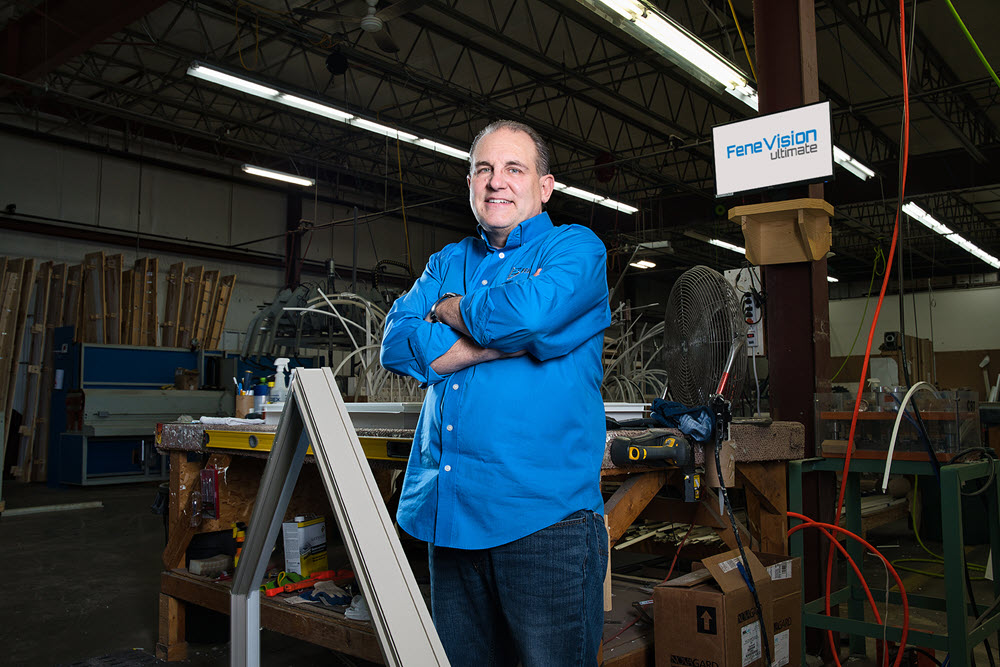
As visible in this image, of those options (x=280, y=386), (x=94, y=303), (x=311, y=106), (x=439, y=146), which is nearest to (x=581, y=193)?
(x=439, y=146)

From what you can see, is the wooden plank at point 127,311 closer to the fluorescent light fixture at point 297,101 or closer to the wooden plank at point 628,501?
the fluorescent light fixture at point 297,101

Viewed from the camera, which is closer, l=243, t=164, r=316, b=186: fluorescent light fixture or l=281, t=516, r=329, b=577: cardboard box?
l=281, t=516, r=329, b=577: cardboard box

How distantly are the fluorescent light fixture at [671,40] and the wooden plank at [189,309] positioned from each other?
24.2 feet

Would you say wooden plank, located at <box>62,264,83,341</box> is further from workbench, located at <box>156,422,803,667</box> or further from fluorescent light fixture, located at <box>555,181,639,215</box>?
workbench, located at <box>156,422,803,667</box>

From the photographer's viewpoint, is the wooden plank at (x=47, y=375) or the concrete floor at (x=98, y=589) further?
the wooden plank at (x=47, y=375)

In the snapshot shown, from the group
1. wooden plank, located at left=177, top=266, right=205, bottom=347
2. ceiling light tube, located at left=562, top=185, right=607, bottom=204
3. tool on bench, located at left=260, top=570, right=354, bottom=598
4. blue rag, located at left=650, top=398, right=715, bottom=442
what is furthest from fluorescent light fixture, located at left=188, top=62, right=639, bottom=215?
blue rag, located at left=650, top=398, right=715, bottom=442

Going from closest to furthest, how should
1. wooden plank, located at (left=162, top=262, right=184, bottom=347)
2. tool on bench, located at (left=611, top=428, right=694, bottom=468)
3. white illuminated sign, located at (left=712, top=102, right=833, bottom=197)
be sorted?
tool on bench, located at (left=611, top=428, right=694, bottom=468) → white illuminated sign, located at (left=712, top=102, right=833, bottom=197) → wooden plank, located at (left=162, top=262, right=184, bottom=347)

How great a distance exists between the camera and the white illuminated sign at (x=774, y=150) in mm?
2658

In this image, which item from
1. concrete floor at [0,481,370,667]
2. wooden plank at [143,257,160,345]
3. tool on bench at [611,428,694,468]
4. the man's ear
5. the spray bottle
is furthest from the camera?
wooden plank at [143,257,160,345]

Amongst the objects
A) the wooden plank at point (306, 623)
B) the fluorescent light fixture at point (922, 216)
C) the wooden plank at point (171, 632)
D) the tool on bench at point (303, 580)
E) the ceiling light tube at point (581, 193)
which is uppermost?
the ceiling light tube at point (581, 193)

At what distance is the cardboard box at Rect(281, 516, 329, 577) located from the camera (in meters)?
2.52

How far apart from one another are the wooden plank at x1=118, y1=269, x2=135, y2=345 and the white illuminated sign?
8091 mm

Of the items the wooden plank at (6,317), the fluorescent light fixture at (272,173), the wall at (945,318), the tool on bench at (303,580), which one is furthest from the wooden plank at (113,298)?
the wall at (945,318)

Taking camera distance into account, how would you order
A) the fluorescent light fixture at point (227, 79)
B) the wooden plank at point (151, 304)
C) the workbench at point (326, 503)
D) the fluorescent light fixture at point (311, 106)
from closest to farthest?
the workbench at point (326, 503), the fluorescent light fixture at point (227, 79), the fluorescent light fixture at point (311, 106), the wooden plank at point (151, 304)
